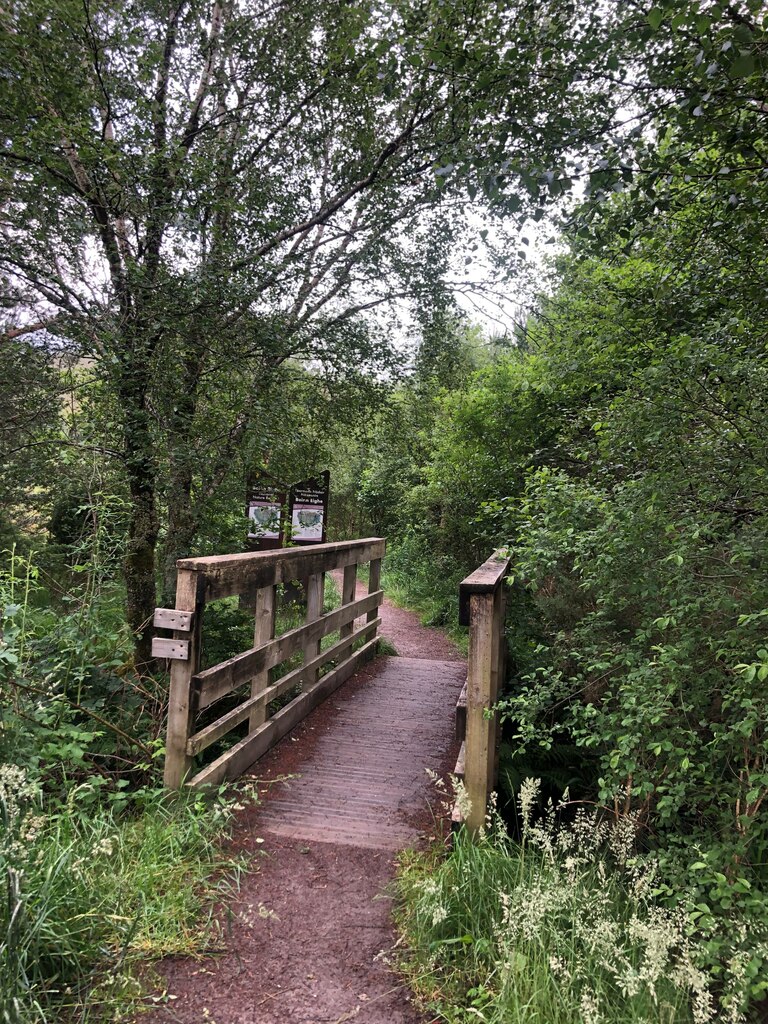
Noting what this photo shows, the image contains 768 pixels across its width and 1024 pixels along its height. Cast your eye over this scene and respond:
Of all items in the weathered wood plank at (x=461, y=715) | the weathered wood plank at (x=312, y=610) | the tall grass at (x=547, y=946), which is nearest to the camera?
→ the tall grass at (x=547, y=946)

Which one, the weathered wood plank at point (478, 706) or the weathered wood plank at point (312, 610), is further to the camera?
the weathered wood plank at point (312, 610)

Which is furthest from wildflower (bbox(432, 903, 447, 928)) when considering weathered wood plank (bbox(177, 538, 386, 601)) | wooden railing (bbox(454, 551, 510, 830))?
weathered wood plank (bbox(177, 538, 386, 601))

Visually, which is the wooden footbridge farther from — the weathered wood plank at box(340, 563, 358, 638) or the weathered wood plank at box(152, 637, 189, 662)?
the weathered wood plank at box(340, 563, 358, 638)

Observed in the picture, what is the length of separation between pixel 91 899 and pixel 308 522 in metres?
6.68

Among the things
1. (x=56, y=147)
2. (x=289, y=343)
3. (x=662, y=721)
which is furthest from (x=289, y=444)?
(x=662, y=721)

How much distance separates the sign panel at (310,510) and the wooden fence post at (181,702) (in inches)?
217

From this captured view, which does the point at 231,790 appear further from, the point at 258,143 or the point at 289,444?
the point at 258,143

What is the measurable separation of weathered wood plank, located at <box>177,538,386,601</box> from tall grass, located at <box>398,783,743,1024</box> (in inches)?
71.3

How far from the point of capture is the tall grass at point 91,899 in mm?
1899

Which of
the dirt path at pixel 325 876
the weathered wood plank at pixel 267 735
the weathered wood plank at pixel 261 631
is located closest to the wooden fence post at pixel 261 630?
the weathered wood plank at pixel 261 631

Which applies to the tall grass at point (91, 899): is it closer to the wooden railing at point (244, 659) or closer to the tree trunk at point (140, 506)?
the wooden railing at point (244, 659)

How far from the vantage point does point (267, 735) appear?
424 cm

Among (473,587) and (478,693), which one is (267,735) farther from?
(473,587)

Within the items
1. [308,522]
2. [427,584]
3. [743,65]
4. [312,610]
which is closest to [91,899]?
[312,610]
